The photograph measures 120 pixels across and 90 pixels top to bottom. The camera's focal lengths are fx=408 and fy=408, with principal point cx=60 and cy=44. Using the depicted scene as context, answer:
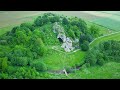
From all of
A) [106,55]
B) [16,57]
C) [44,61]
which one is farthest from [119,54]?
[16,57]

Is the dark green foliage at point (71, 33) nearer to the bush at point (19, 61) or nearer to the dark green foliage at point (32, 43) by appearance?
the dark green foliage at point (32, 43)

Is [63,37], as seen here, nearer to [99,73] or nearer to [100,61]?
[100,61]

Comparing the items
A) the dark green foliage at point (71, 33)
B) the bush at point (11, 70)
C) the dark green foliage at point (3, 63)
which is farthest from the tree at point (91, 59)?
the dark green foliage at point (3, 63)

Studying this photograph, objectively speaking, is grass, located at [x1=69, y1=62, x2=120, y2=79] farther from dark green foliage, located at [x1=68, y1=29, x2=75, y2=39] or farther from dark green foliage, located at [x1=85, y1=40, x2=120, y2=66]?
dark green foliage, located at [x1=68, y1=29, x2=75, y2=39]

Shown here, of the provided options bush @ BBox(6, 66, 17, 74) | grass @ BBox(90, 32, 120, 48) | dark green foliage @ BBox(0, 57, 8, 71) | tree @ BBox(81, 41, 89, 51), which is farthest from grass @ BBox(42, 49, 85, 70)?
dark green foliage @ BBox(0, 57, 8, 71)

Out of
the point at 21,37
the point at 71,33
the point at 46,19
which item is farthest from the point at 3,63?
the point at 71,33

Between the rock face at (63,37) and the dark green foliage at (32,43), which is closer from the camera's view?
the dark green foliage at (32,43)
